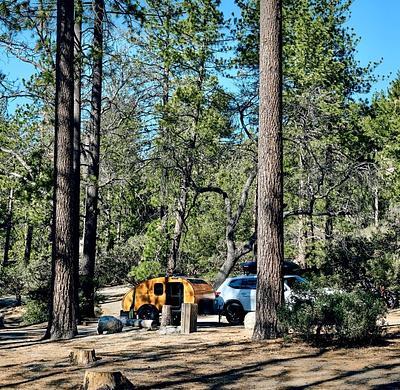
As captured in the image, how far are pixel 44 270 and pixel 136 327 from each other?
10442 millimetres

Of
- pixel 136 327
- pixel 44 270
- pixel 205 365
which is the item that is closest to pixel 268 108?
pixel 205 365

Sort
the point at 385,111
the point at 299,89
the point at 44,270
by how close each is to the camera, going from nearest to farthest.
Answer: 1. the point at 299,89
2. the point at 44,270
3. the point at 385,111

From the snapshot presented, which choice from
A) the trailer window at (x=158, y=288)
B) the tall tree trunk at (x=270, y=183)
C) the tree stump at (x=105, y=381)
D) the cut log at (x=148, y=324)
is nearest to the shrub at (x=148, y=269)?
the trailer window at (x=158, y=288)

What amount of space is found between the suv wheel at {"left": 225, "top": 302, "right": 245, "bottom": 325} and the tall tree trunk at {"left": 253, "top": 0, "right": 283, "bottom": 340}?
7.35 m

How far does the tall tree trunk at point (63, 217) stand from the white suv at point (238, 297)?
680 centimetres

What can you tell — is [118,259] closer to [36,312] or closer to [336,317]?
[36,312]

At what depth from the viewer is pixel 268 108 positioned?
40.2ft

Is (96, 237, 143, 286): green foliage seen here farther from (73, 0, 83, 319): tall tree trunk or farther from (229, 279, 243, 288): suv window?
(73, 0, 83, 319): tall tree trunk

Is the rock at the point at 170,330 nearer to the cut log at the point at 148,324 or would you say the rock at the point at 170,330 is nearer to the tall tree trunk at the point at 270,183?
the cut log at the point at 148,324

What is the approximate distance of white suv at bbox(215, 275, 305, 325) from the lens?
62.3 feet

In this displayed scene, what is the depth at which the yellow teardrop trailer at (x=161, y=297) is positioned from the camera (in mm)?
18953

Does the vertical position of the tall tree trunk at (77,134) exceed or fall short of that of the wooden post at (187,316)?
it exceeds it

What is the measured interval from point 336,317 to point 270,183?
298 centimetres

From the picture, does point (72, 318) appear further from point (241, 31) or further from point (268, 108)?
point (241, 31)
